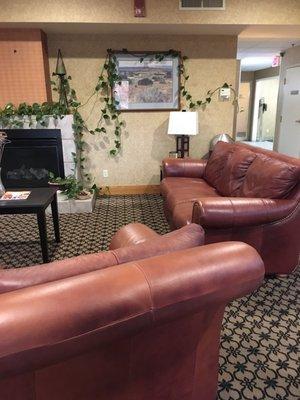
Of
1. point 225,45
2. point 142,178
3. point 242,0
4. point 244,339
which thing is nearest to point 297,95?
point 225,45

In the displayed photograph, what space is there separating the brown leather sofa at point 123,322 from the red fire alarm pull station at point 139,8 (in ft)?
10.9

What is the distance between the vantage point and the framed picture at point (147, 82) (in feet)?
13.9

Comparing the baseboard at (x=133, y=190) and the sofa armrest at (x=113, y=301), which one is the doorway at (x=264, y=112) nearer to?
the baseboard at (x=133, y=190)

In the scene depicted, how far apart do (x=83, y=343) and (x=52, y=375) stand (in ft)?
0.66

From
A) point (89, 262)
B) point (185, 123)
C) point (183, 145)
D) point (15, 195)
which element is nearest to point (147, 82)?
point (185, 123)

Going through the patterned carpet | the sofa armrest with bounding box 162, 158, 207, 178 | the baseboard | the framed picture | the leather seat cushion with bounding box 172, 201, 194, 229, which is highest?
the framed picture

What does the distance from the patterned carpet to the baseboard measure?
→ 1.18 metres

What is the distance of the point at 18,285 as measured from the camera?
83 cm

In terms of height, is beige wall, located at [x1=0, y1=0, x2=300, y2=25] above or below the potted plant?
above

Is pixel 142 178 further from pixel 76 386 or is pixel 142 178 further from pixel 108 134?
pixel 76 386

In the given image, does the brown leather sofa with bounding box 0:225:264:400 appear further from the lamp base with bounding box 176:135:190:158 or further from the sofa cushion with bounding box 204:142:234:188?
the lamp base with bounding box 176:135:190:158

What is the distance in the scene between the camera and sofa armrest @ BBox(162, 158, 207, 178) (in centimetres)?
356

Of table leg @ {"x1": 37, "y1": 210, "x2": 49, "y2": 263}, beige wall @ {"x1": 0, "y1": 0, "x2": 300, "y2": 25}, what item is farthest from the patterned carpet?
beige wall @ {"x1": 0, "y1": 0, "x2": 300, "y2": 25}

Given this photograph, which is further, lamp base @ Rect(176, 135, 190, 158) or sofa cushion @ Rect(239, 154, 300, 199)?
lamp base @ Rect(176, 135, 190, 158)
